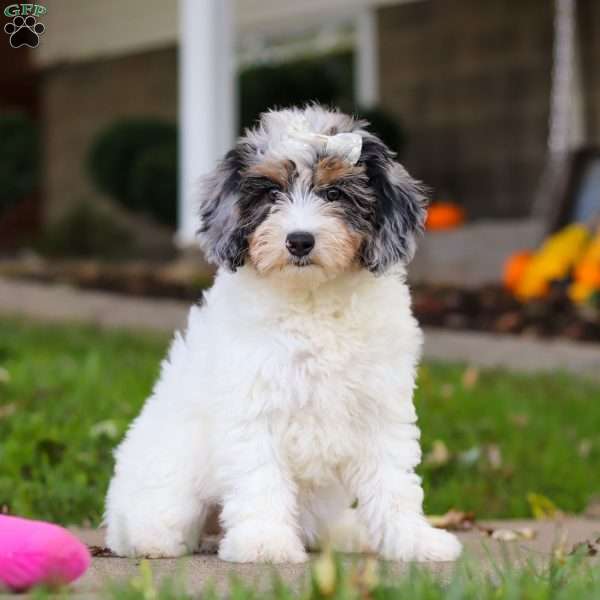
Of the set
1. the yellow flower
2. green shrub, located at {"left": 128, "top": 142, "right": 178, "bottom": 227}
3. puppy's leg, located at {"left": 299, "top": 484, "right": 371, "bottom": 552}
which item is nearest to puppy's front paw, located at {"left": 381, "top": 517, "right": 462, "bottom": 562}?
puppy's leg, located at {"left": 299, "top": 484, "right": 371, "bottom": 552}

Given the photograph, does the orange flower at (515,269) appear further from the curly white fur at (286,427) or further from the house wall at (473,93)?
the curly white fur at (286,427)

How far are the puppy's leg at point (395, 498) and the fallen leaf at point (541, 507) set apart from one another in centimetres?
176

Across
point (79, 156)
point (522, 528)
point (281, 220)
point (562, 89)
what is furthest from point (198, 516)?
point (79, 156)

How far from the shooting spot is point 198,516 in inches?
159

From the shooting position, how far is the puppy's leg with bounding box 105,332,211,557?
12.9ft

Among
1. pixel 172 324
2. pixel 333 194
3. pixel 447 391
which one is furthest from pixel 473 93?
pixel 333 194

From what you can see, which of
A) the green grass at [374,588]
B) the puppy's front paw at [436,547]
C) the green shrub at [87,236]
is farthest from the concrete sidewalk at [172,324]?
the green grass at [374,588]

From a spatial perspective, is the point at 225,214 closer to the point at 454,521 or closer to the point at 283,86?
the point at 454,521

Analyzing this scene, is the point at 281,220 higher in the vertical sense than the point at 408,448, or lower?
higher

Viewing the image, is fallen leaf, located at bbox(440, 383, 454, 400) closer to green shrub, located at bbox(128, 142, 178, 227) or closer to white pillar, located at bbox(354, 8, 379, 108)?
green shrub, located at bbox(128, 142, 178, 227)

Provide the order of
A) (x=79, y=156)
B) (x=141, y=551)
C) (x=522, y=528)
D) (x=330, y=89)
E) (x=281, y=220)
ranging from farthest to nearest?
(x=79, y=156) < (x=330, y=89) < (x=522, y=528) < (x=141, y=551) < (x=281, y=220)

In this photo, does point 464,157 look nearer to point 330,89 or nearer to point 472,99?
point 472,99

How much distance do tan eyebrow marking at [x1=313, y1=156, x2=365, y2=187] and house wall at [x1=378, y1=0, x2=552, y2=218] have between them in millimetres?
11654

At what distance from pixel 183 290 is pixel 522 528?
7.52 m
